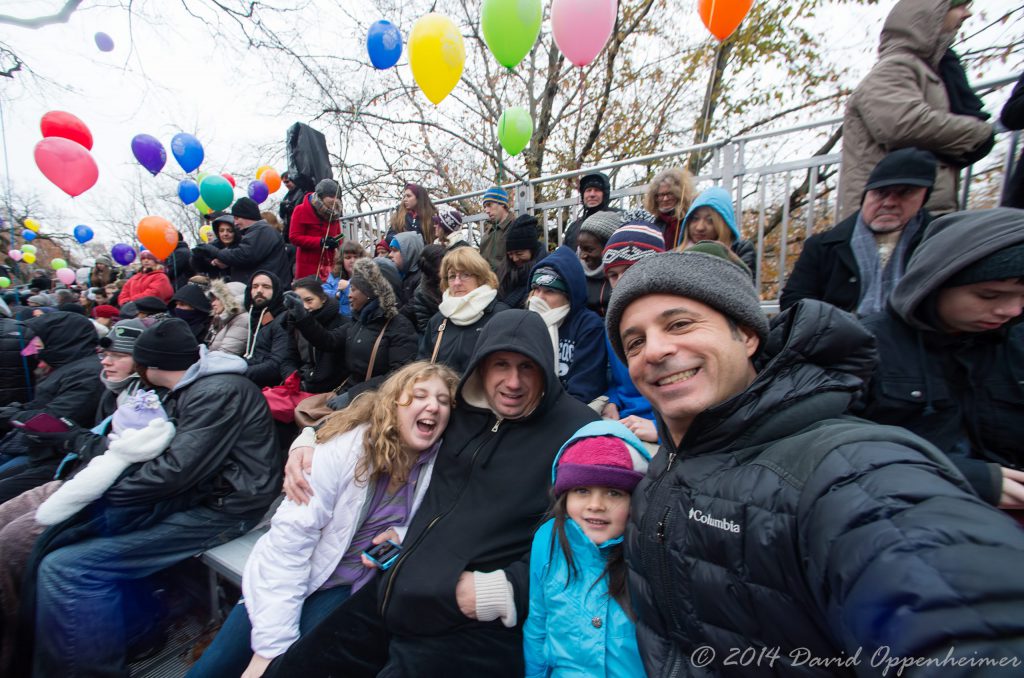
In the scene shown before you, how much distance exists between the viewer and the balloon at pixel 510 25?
166 inches

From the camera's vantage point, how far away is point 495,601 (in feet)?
5.45

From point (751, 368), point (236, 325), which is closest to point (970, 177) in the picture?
point (751, 368)

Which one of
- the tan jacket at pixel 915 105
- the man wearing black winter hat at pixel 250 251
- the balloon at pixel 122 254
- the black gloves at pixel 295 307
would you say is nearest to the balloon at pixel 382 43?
the man wearing black winter hat at pixel 250 251

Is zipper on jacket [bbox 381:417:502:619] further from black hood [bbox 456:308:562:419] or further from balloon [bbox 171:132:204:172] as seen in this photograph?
balloon [bbox 171:132:204:172]

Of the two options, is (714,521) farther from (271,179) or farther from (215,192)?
(271,179)

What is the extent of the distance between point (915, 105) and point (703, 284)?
2.41 m

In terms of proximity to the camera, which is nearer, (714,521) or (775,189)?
(714,521)

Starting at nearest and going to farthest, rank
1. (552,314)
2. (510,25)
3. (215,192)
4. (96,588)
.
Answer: (96,588) → (552,314) → (510,25) → (215,192)

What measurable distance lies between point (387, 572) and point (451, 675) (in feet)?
1.58

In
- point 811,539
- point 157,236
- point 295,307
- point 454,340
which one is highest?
point 157,236

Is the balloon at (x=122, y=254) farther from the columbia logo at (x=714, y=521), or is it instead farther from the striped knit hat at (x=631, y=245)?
the columbia logo at (x=714, y=521)

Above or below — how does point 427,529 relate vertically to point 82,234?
Answer: below

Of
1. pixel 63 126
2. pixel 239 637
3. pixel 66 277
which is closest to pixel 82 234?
pixel 66 277

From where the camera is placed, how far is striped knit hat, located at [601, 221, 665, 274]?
2639 millimetres
